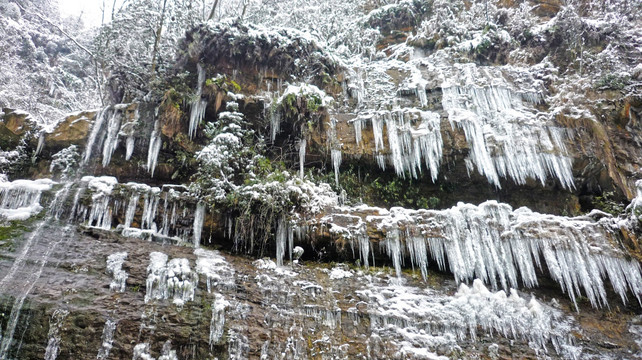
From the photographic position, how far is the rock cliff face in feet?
19.9

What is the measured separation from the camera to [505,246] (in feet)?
24.6

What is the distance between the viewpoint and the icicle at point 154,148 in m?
9.28

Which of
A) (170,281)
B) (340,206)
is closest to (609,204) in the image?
(340,206)

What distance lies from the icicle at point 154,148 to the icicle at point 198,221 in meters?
2.35

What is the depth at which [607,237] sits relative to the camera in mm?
7422

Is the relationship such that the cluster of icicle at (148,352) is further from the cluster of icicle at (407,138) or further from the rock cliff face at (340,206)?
the cluster of icicle at (407,138)

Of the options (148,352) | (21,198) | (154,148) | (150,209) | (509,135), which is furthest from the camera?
(509,135)

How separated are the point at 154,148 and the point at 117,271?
4087 mm

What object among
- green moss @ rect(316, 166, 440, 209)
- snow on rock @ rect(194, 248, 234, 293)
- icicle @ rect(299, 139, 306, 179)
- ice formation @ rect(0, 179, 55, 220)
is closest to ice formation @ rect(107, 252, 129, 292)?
snow on rock @ rect(194, 248, 234, 293)

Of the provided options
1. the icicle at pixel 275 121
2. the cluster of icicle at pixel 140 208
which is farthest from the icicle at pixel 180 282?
the icicle at pixel 275 121

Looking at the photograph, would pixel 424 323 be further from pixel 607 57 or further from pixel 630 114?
pixel 607 57

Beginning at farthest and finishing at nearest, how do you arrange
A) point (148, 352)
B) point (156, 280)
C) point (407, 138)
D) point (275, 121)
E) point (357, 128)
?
point (357, 128) < point (407, 138) < point (275, 121) < point (156, 280) < point (148, 352)

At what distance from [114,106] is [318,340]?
8013mm

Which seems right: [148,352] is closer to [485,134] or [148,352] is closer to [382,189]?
[382,189]
